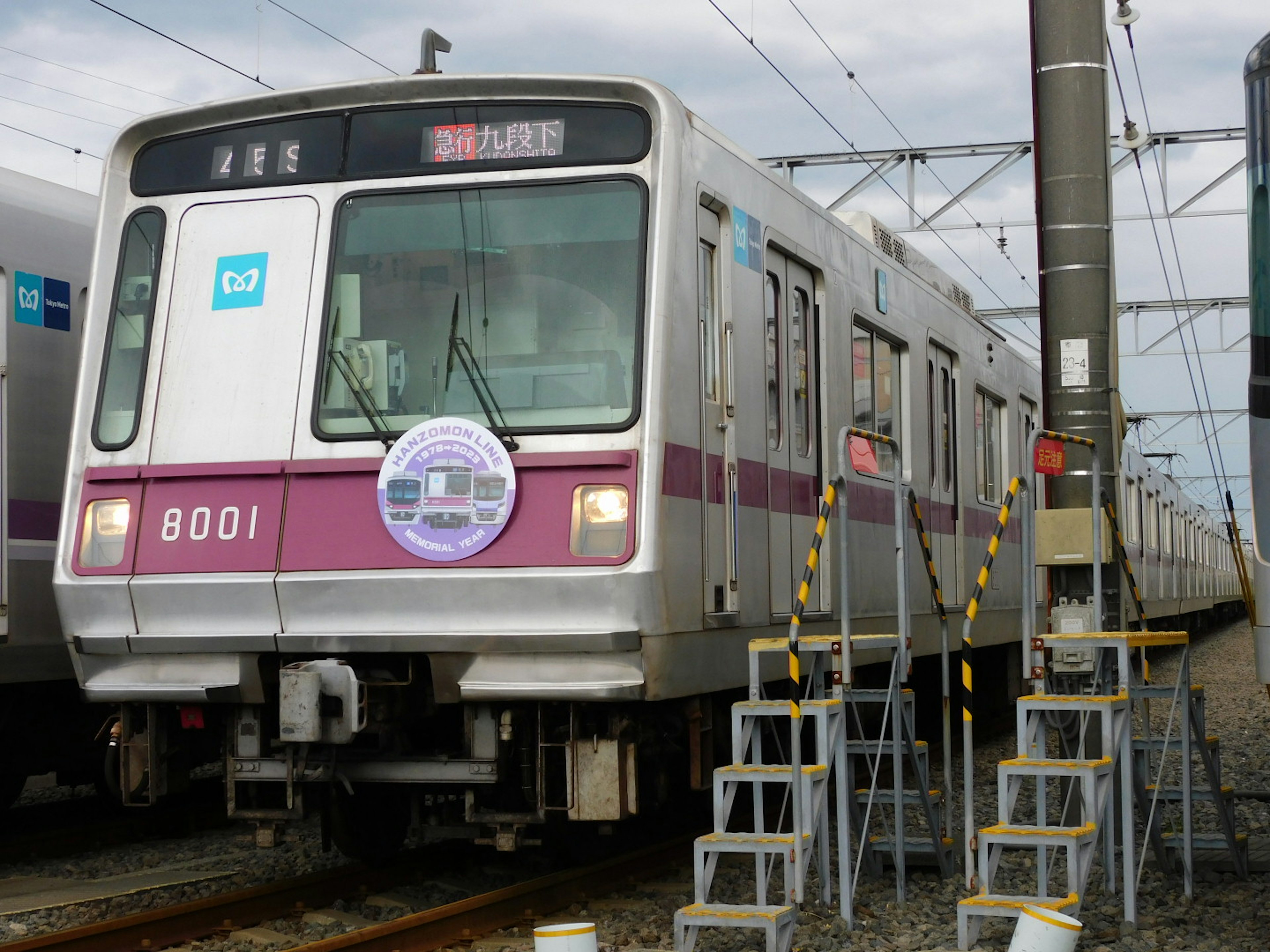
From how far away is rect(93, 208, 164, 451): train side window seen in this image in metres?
6.48

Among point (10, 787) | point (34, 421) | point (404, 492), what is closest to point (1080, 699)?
point (404, 492)

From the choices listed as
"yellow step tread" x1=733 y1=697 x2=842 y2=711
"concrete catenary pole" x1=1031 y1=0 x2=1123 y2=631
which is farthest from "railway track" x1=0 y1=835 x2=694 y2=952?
"concrete catenary pole" x1=1031 y1=0 x2=1123 y2=631

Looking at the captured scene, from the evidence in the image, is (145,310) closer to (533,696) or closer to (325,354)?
(325,354)

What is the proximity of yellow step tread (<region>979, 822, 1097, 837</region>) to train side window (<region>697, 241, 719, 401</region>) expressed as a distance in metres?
1.98

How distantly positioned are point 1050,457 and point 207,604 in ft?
12.6

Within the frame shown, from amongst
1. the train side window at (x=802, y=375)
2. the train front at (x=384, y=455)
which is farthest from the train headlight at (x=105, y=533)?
the train side window at (x=802, y=375)

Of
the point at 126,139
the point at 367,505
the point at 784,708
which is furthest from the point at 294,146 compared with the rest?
the point at 784,708

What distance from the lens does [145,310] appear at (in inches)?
259

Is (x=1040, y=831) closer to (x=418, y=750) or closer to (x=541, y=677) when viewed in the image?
(x=541, y=677)

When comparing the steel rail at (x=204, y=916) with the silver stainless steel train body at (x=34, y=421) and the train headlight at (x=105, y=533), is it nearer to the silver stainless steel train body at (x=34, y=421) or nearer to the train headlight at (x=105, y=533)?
the train headlight at (x=105, y=533)

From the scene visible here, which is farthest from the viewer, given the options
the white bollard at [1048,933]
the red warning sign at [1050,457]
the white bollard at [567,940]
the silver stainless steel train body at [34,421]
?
the silver stainless steel train body at [34,421]

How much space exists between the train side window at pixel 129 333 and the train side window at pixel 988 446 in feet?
20.6

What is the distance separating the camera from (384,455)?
19.8 feet

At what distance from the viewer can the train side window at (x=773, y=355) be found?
7.07m
